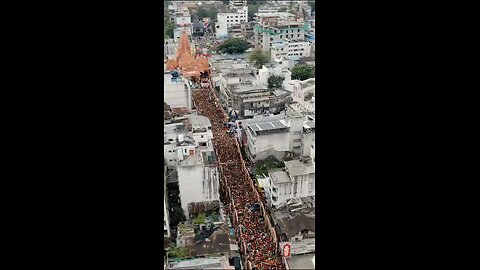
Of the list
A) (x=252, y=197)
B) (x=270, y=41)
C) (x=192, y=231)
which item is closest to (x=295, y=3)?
(x=270, y=41)

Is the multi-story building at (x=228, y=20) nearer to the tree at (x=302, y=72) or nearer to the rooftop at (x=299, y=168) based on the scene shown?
the tree at (x=302, y=72)

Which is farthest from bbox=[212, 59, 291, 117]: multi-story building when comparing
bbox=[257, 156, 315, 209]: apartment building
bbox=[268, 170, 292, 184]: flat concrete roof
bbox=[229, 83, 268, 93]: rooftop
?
bbox=[257, 156, 315, 209]: apartment building

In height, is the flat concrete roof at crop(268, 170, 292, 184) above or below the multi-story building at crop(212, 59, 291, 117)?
below

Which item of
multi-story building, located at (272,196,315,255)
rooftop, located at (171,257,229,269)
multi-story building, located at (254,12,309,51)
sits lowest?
rooftop, located at (171,257,229,269)

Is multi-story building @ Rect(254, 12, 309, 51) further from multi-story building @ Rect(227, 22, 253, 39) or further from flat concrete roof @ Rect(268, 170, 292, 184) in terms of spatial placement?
flat concrete roof @ Rect(268, 170, 292, 184)

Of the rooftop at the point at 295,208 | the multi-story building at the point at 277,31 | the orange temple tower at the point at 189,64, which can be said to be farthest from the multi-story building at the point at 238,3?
the rooftop at the point at 295,208

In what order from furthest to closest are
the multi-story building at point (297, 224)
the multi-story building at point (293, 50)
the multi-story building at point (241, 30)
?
the multi-story building at point (241, 30) < the multi-story building at point (293, 50) < the multi-story building at point (297, 224)

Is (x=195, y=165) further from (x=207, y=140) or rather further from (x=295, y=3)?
(x=295, y=3)

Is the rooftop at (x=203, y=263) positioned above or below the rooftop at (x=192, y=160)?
below
